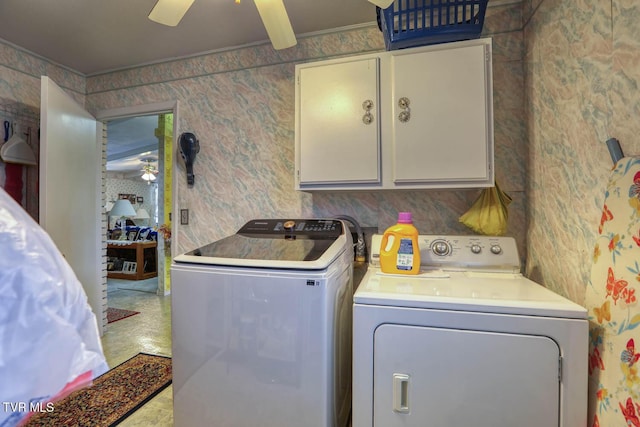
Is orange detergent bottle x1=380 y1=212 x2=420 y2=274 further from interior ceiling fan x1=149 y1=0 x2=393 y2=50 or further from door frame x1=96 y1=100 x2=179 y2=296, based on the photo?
door frame x1=96 y1=100 x2=179 y2=296

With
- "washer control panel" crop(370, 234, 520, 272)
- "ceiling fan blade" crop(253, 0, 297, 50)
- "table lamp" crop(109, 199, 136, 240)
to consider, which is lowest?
"washer control panel" crop(370, 234, 520, 272)

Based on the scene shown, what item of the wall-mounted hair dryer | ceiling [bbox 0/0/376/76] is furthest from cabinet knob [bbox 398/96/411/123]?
the wall-mounted hair dryer

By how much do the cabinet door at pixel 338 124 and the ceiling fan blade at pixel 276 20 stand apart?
29 centimetres

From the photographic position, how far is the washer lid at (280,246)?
1.25m

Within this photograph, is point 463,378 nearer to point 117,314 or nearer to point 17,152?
point 17,152

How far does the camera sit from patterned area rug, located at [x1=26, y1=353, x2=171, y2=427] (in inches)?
67.2

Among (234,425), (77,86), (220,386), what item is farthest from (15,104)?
(234,425)

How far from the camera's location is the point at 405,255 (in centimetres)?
144

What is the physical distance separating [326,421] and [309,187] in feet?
3.73

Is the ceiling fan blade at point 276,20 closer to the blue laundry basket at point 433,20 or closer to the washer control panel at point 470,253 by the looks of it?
the blue laundry basket at point 433,20

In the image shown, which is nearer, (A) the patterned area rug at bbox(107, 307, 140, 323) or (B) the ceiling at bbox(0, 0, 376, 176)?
(B) the ceiling at bbox(0, 0, 376, 176)

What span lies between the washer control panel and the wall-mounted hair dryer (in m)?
1.80

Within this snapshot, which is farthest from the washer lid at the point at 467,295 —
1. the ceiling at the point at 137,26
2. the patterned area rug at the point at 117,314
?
the patterned area rug at the point at 117,314

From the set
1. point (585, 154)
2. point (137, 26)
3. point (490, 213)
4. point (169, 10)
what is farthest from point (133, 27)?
point (585, 154)
